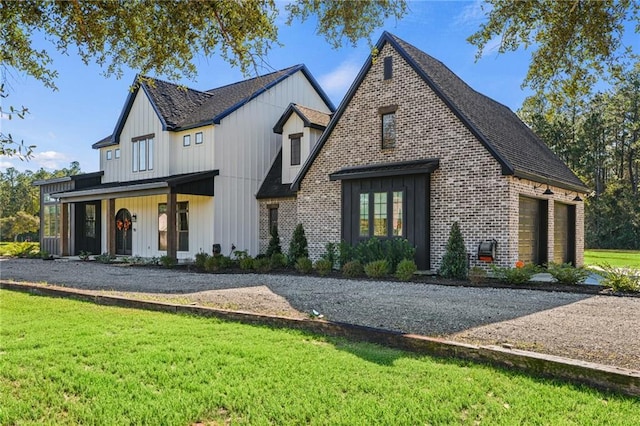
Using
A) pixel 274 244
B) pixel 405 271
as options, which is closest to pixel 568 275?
pixel 405 271

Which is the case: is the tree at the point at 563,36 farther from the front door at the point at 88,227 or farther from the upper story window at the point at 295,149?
the front door at the point at 88,227

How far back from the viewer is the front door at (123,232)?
2303cm

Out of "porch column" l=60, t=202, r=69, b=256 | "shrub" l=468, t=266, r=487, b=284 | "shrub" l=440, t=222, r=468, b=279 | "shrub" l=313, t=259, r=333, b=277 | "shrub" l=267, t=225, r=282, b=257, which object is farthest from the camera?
"porch column" l=60, t=202, r=69, b=256

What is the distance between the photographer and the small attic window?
51.5 feet

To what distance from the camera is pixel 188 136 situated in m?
20.5

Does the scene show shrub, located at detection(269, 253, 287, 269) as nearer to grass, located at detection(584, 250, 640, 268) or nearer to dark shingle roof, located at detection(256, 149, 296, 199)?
dark shingle roof, located at detection(256, 149, 296, 199)

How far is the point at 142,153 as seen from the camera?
21953 mm

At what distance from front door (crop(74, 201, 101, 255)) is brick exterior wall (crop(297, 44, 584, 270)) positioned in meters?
12.4

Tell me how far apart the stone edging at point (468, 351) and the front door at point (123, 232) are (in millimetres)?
16147

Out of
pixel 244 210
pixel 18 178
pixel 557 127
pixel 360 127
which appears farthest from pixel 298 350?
pixel 18 178

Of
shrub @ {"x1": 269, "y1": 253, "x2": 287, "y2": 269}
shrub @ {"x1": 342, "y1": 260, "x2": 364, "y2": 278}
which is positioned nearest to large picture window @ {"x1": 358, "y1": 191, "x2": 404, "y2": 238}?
shrub @ {"x1": 342, "y1": 260, "x2": 364, "y2": 278}

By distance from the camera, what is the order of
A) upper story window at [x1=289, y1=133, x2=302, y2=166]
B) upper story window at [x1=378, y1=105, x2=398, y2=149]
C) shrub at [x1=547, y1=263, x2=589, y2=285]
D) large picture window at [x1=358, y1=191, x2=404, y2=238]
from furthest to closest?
1. upper story window at [x1=289, y1=133, x2=302, y2=166]
2. upper story window at [x1=378, y1=105, x2=398, y2=149]
3. large picture window at [x1=358, y1=191, x2=404, y2=238]
4. shrub at [x1=547, y1=263, x2=589, y2=285]

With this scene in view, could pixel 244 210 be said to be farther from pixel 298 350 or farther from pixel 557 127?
pixel 557 127

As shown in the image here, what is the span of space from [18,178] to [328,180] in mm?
64450
